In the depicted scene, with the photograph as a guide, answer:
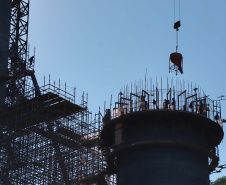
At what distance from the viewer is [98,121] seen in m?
71.8

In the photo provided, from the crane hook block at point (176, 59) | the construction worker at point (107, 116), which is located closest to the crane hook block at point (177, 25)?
the crane hook block at point (176, 59)

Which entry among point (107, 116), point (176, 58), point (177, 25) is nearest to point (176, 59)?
point (176, 58)

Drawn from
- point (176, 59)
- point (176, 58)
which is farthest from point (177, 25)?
point (176, 59)

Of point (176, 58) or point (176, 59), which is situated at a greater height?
point (176, 58)

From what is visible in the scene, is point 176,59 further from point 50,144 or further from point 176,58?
point 50,144

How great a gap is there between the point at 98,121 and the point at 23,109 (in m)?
9.45

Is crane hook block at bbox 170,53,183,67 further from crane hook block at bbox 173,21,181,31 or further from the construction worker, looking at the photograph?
the construction worker

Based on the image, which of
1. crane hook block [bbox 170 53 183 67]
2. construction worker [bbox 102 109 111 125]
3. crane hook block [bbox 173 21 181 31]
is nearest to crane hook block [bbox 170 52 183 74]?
crane hook block [bbox 170 53 183 67]

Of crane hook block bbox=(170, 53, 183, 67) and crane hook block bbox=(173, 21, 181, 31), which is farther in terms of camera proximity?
crane hook block bbox=(173, 21, 181, 31)

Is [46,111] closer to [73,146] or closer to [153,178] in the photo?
[73,146]

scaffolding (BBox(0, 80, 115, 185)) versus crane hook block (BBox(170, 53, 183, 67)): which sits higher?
crane hook block (BBox(170, 53, 183, 67))

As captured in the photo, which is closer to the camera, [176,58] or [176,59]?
[176,59]

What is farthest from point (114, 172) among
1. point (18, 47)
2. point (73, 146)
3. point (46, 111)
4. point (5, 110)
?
point (18, 47)

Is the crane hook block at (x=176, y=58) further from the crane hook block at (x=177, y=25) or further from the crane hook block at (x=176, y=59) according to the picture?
the crane hook block at (x=177, y=25)
